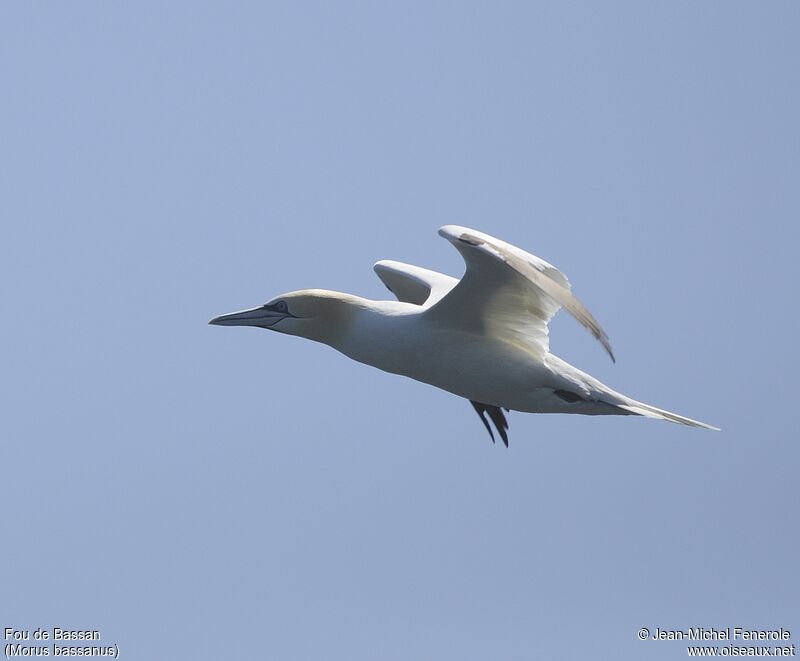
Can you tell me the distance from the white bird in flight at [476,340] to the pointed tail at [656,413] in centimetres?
1

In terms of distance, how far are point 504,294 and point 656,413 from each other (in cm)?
195

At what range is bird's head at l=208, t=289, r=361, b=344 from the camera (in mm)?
14336

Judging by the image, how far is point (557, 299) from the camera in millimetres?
12258

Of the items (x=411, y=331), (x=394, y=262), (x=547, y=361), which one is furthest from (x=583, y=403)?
(x=394, y=262)

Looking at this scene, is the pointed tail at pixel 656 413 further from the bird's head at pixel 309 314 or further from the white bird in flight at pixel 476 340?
the bird's head at pixel 309 314

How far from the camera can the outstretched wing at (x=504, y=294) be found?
1252cm

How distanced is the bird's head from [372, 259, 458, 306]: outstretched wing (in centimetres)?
210

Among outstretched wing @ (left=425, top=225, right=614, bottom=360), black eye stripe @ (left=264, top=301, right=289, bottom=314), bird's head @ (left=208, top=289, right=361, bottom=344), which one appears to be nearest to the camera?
outstretched wing @ (left=425, top=225, right=614, bottom=360)

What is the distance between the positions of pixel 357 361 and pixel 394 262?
3.13 metres

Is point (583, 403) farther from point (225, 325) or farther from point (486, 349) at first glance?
point (225, 325)

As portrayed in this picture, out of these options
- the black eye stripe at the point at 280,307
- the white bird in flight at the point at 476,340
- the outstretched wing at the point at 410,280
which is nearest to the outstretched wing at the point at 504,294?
the white bird in flight at the point at 476,340

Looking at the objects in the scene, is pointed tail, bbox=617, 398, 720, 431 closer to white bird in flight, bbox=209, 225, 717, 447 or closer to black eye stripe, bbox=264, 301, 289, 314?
white bird in flight, bbox=209, 225, 717, 447

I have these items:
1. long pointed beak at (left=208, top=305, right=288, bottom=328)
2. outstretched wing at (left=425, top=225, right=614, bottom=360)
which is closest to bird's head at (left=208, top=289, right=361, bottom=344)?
long pointed beak at (left=208, top=305, right=288, bottom=328)

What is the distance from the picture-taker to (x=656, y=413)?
47.6 ft
